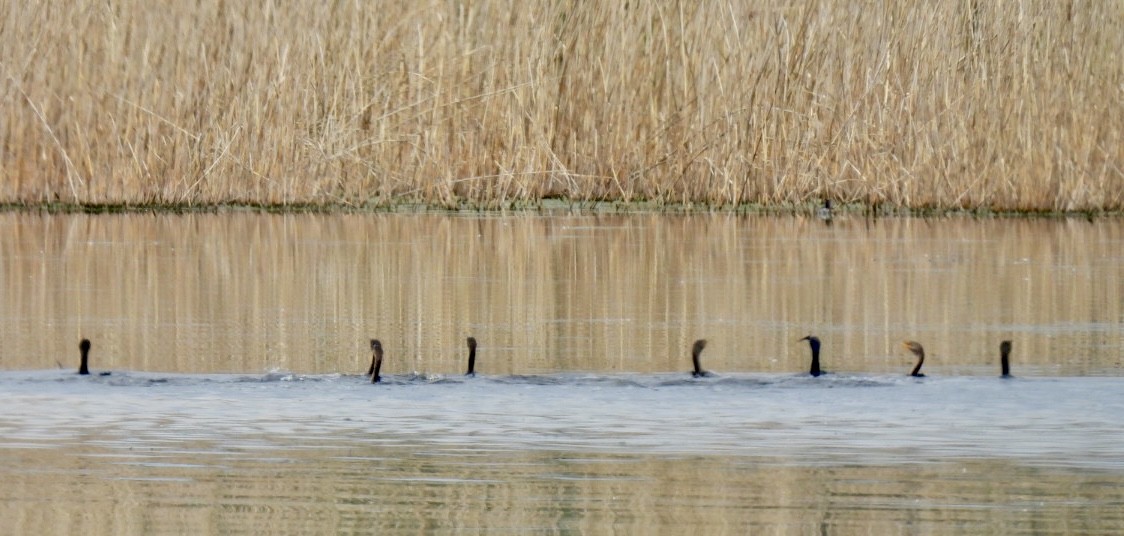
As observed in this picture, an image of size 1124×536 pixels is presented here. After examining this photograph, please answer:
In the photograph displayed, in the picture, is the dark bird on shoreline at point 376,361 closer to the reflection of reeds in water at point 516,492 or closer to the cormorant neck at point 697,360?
the cormorant neck at point 697,360

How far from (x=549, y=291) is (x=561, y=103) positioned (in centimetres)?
580

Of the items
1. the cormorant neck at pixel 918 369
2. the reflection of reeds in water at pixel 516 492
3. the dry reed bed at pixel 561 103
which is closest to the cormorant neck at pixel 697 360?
the cormorant neck at pixel 918 369

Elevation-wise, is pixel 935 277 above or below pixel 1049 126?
below

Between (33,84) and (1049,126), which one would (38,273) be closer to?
(33,84)

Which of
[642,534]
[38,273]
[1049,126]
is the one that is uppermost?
[1049,126]

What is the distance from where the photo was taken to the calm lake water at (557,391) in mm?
5031

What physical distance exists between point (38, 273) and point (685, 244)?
3987 mm

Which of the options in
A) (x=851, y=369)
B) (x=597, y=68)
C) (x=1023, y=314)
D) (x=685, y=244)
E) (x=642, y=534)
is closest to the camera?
(x=642, y=534)

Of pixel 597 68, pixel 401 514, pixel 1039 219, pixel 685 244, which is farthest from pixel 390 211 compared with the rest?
pixel 401 514

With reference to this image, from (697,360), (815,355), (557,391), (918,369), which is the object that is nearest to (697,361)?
(697,360)

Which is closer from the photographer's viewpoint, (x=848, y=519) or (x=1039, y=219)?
(x=848, y=519)

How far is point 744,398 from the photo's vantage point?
684 centimetres

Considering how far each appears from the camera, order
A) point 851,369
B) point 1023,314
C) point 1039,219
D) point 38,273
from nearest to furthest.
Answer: point 851,369
point 1023,314
point 38,273
point 1039,219

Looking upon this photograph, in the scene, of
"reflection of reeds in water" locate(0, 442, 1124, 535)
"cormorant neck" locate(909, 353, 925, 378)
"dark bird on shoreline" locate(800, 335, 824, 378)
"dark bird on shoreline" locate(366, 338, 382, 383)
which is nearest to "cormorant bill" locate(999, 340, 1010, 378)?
"cormorant neck" locate(909, 353, 925, 378)
